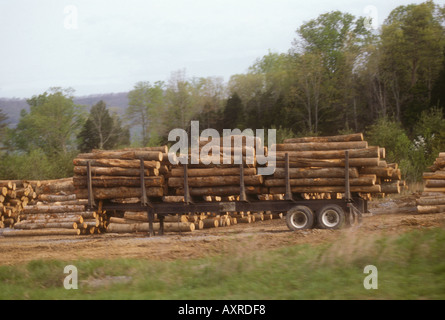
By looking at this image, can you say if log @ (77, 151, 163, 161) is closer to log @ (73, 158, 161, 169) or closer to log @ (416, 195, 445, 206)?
log @ (73, 158, 161, 169)

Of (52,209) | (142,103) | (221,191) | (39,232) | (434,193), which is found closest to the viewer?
(221,191)

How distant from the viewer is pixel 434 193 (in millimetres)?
21781

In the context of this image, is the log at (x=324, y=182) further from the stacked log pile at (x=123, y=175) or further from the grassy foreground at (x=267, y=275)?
the grassy foreground at (x=267, y=275)

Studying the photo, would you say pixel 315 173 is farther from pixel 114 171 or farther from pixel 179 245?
pixel 114 171

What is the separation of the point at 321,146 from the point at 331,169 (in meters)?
1.01

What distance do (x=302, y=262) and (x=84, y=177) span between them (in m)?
9.76

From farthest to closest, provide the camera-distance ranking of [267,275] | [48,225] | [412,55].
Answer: [412,55], [48,225], [267,275]

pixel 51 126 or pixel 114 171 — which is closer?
pixel 114 171

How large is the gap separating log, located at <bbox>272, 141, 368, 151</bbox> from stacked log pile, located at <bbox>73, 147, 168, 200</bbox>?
150 inches

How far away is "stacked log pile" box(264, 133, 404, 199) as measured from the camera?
645 inches

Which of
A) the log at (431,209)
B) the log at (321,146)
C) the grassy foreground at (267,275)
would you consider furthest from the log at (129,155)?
the log at (431,209)

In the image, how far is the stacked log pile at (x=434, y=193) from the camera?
2084 centimetres

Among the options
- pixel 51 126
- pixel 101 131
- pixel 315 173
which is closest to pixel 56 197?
pixel 315 173
